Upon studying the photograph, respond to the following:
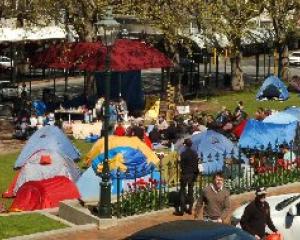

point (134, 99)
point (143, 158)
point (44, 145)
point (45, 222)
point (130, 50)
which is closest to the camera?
point (45, 222)

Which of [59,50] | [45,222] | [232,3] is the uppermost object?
[232,3]

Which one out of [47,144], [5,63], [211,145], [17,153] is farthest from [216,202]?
[5,63]

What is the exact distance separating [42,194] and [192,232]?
9.38 m

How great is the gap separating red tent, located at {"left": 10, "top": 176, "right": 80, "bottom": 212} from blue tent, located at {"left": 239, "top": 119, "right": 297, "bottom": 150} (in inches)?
306

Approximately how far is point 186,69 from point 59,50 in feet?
40.4

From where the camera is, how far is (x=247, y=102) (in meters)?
39.9

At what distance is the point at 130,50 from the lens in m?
34.2

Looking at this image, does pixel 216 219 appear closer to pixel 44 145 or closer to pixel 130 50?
pixel 44 145

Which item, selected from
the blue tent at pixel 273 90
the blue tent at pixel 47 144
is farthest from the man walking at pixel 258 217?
the blue tent at pixel 273 90

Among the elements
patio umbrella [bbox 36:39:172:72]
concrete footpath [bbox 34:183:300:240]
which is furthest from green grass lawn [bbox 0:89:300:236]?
patio umbrella [bbox 36:39:172:72]

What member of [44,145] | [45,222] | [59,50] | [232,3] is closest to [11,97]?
[59,50]

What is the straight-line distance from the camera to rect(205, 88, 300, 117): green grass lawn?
3775 centimetres

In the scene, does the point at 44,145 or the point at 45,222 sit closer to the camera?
the point at 45,222

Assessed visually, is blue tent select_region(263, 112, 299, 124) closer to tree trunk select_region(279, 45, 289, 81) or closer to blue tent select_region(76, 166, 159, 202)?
blue tent select_region(76, 166, 159, 202)
